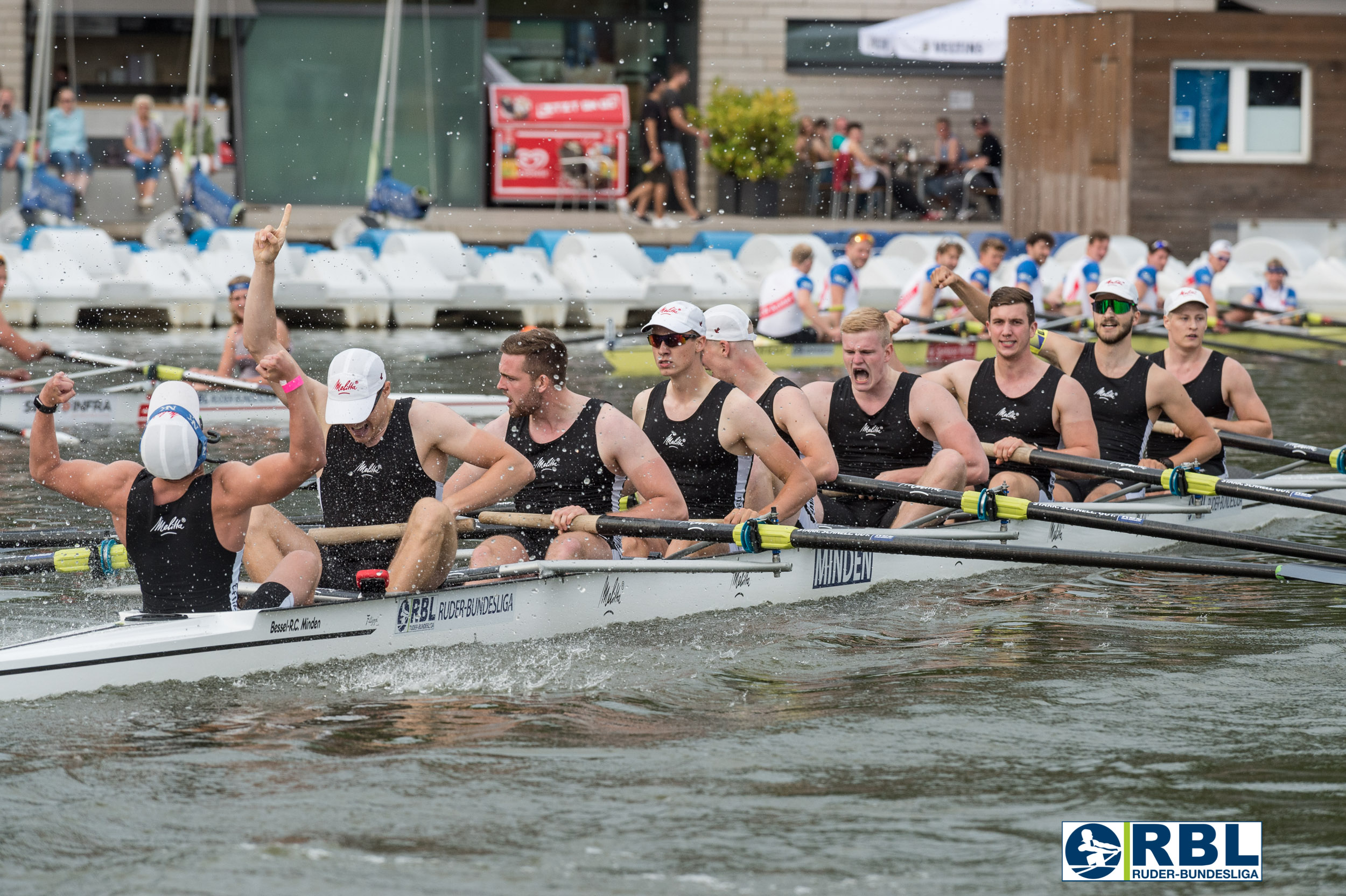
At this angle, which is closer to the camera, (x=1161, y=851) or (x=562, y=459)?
(x=1161, y=851)

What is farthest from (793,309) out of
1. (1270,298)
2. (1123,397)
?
(1123,397)

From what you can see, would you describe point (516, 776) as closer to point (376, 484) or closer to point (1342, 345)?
point (376, 484)

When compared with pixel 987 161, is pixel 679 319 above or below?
below

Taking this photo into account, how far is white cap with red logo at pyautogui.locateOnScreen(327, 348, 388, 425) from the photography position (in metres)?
6.13

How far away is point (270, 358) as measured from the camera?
17.9 ft

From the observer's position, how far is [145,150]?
2133 centimetres

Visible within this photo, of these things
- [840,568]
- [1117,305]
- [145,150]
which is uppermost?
[145,150]

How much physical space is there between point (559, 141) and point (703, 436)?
17.3 m

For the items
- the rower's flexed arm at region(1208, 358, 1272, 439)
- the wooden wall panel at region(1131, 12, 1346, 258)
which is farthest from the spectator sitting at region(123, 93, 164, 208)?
the rower's flexed arm at region(1208, 358, 1272, 439)

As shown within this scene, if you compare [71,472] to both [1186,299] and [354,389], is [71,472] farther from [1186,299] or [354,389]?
[1186,299]

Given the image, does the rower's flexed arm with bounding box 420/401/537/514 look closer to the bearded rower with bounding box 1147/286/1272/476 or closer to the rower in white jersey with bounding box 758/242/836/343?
the bearded rower with bounding box 1147/286/1272/476

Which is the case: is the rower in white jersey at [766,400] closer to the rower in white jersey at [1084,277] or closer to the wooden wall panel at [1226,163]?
the rower in white jersey at [1084,277]

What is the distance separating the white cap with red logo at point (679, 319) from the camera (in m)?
6.98

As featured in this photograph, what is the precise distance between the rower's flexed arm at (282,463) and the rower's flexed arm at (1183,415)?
488cm
